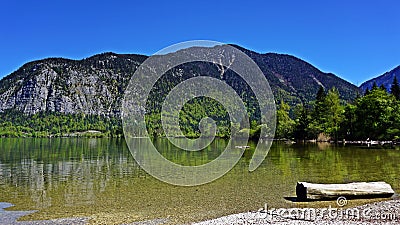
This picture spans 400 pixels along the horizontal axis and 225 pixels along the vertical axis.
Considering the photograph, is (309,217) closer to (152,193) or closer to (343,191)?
(343,191)

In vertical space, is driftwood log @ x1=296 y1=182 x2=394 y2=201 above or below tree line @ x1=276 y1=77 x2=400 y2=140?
below

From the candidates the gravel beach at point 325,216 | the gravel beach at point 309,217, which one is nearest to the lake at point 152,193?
the gravel beach at point 309,217

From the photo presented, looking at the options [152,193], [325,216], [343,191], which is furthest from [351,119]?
[325,216]

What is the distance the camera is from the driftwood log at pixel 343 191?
57.0 feet

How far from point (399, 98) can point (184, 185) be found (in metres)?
88.0

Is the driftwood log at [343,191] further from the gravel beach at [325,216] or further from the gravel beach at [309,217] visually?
the gravel beach at [325,216]

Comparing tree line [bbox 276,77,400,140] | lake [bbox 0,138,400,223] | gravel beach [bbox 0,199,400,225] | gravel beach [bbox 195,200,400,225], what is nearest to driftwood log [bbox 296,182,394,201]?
lake [bbox 0,138,400,223]

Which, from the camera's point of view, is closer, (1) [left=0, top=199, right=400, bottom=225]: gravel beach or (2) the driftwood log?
(1) [left=0, top=199, right=400, bottom=225]: gravel beach

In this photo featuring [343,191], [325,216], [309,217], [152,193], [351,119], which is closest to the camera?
[309,217]

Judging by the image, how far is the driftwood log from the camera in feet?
57.0

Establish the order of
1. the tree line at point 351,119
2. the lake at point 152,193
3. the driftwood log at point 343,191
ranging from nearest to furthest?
the lake at point 152,193 → the driftwood log at point 343,191 → the tree line at point 351,119

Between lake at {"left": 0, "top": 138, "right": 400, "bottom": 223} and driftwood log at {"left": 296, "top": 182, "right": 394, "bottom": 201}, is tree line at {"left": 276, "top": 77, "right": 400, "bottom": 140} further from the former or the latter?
driftwood log at {"left": 296, "top": 182, "right": 394, "bottom": 201}

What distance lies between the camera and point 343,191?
17438 millimetres

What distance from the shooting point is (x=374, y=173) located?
2784 cm
